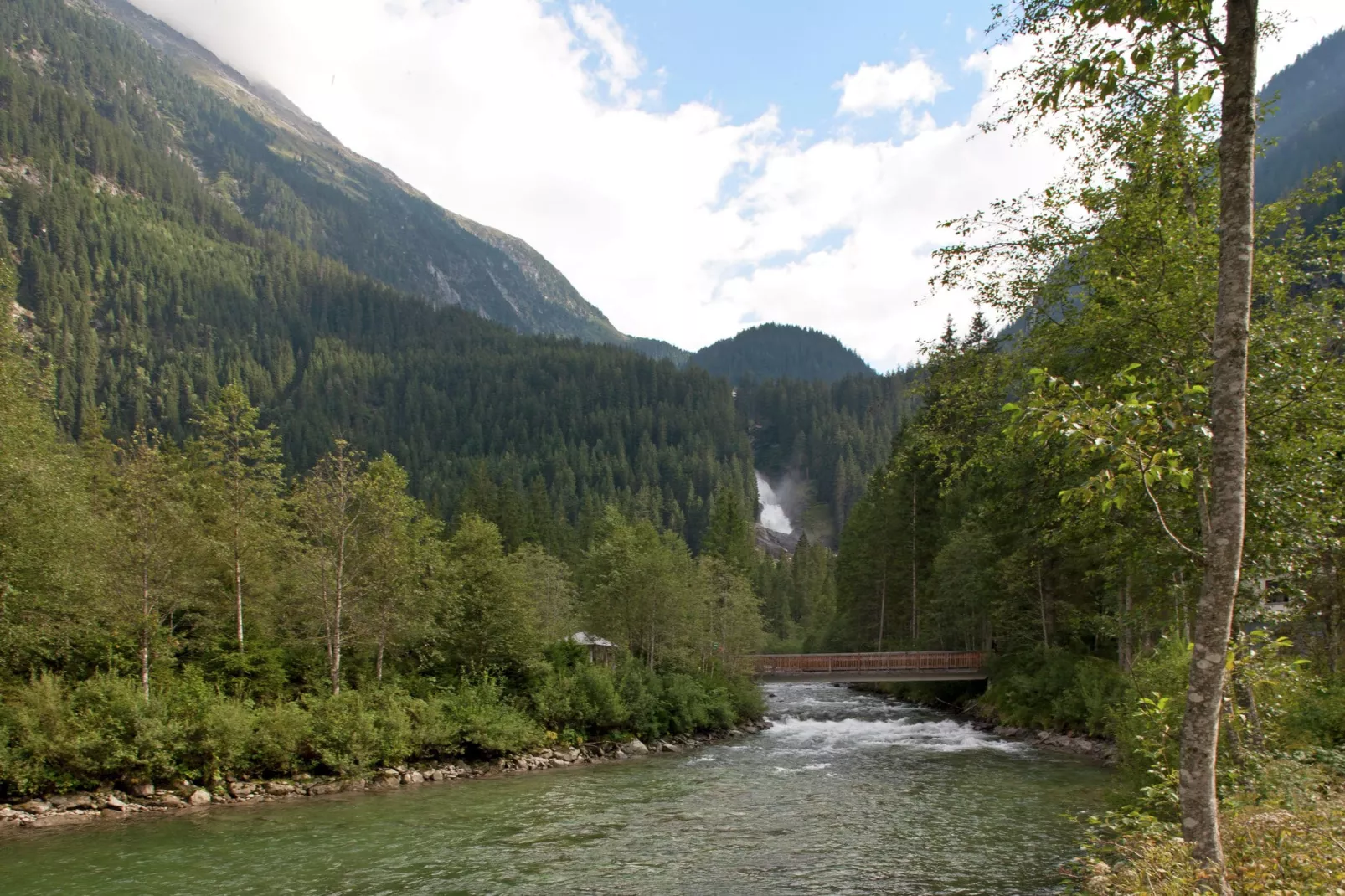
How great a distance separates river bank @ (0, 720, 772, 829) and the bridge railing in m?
14.6

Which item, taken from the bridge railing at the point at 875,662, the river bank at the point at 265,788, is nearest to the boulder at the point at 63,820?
the river bank at the point at 265,788

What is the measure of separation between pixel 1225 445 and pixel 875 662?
143ft

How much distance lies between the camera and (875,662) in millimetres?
47875

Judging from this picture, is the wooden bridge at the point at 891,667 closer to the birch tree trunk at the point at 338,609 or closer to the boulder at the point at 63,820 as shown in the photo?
the birch tree trunk at the point at 338,609

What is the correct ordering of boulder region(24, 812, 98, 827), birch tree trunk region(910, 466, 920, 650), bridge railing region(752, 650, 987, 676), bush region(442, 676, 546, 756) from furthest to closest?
birch tree trunk region(910, 466, 920, 650) → bridge railing region(752, 650, 987, 676) → bush region(442, 676, 546, 756) → boulder region(24, 812, 98, 827)

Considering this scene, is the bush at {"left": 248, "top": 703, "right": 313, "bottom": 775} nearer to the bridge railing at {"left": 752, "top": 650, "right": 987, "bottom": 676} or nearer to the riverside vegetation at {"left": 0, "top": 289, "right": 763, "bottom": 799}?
→ the riverside vegetation at {"left": 0, "top": 289, "right": 763, "bottom": 799}

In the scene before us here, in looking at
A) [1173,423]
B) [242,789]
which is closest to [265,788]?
[242,789]

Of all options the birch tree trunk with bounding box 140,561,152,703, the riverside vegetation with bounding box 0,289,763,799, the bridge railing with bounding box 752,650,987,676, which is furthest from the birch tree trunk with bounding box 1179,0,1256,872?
the bridge railing with bounding box 752,650,987,676

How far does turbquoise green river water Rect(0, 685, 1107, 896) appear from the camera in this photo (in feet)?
51.1

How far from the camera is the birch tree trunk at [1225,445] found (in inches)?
263

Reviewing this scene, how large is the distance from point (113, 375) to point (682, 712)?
171522 millimetres

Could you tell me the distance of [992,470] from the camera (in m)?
14.2

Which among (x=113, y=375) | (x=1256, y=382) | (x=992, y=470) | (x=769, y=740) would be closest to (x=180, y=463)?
(x=769, y=740)

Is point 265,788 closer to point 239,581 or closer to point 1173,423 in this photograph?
point 239,581
